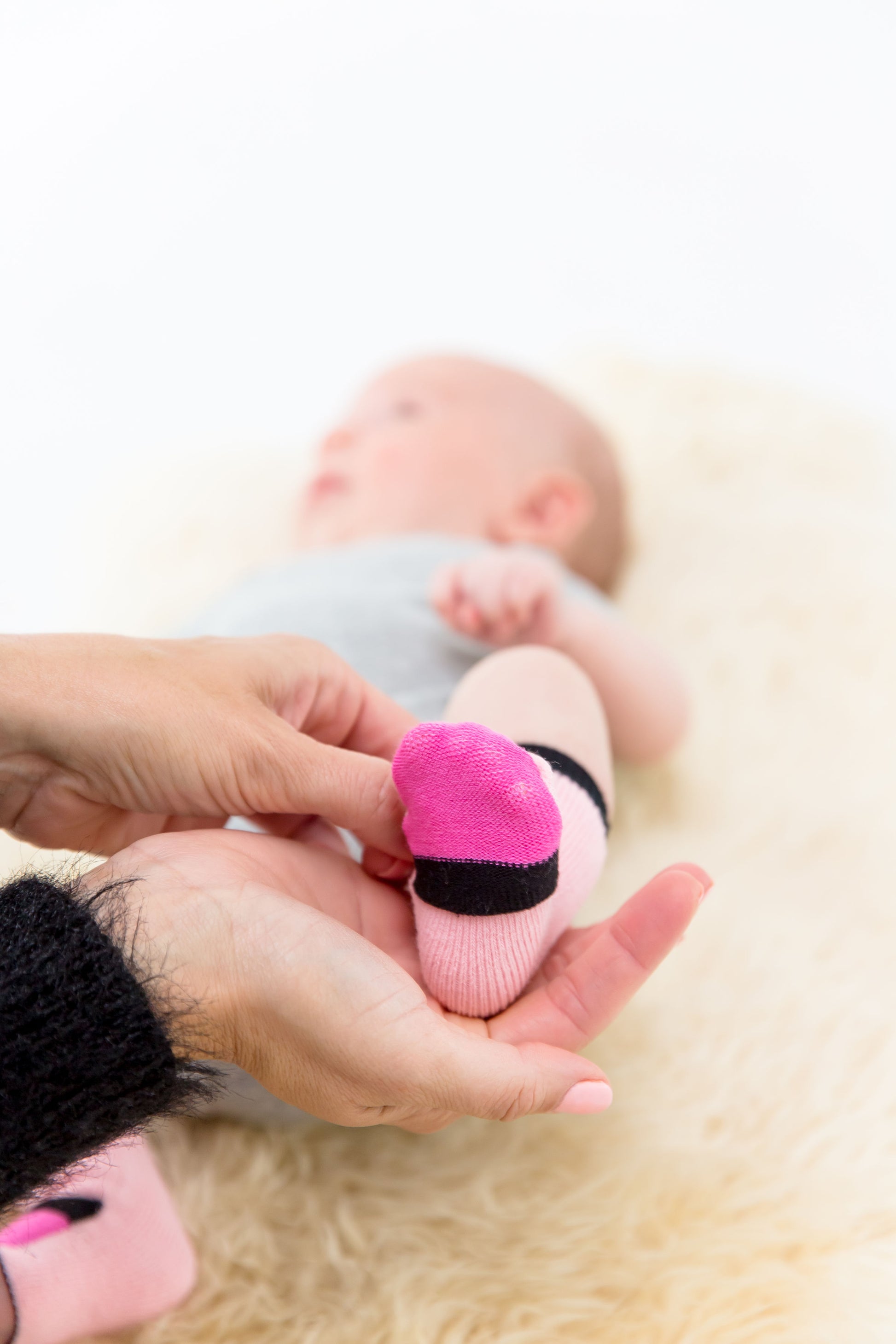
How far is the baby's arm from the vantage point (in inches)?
48.3

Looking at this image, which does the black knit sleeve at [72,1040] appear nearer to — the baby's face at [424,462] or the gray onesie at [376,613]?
the gray onesie at [376,613]

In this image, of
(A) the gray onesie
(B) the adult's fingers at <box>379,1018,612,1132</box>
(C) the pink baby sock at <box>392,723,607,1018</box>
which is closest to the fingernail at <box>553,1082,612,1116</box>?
(B) the adult's fingers at <box>379,1018,612,1132</box>

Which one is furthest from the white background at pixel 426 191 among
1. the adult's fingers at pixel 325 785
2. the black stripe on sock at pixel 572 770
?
the adult's fingers at pixel 325 785

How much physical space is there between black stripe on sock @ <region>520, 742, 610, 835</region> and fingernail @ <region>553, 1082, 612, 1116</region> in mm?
253

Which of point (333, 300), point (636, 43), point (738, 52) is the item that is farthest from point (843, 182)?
point (333, 300)

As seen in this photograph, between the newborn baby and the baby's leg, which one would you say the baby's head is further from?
the baby's leg

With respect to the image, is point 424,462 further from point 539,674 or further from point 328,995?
point 328,995

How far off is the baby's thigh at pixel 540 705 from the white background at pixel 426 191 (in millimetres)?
1406

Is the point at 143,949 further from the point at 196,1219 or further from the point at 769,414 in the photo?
the point at 769,414

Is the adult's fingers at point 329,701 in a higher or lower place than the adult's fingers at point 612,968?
higher

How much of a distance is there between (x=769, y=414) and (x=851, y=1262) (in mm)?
1453

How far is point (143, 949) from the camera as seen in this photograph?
0.68 metres

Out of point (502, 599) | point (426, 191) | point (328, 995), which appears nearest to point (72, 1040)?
point (328, 995)

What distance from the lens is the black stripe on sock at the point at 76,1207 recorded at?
876 mm
